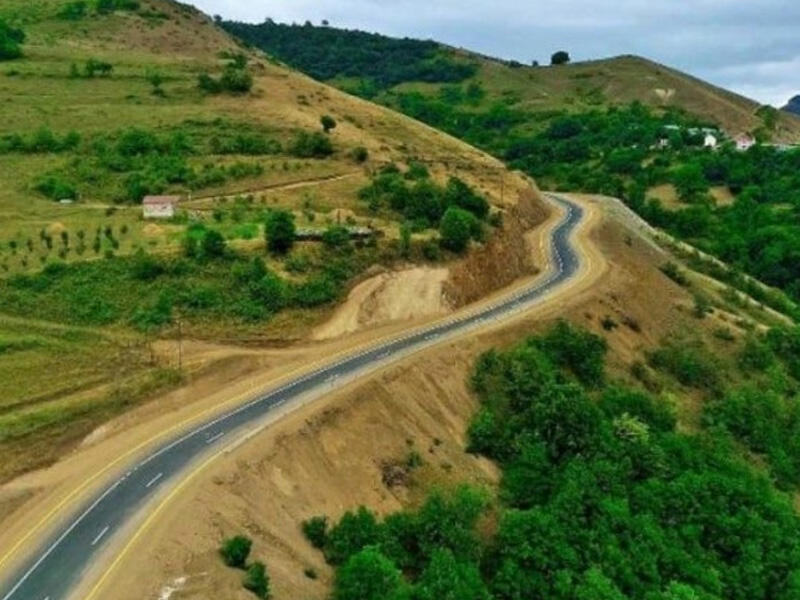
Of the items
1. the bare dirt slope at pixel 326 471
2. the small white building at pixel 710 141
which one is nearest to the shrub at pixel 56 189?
the bare dirt slope at pixel 326 471

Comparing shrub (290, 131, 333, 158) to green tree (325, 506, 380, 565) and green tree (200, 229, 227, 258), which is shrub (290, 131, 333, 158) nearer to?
green tree (200, 229, 227, 258)

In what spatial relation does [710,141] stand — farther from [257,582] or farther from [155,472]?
[257,582]

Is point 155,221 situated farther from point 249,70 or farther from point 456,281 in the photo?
point 249,70

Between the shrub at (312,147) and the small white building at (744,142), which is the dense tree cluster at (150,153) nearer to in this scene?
the shrub at (312,147)

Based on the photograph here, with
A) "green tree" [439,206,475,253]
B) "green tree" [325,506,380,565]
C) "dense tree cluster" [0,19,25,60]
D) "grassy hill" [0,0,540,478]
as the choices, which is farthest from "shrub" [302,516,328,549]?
"dense tree cluster" [0,19,25,60]

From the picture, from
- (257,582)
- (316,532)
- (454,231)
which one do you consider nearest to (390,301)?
(454,231)
